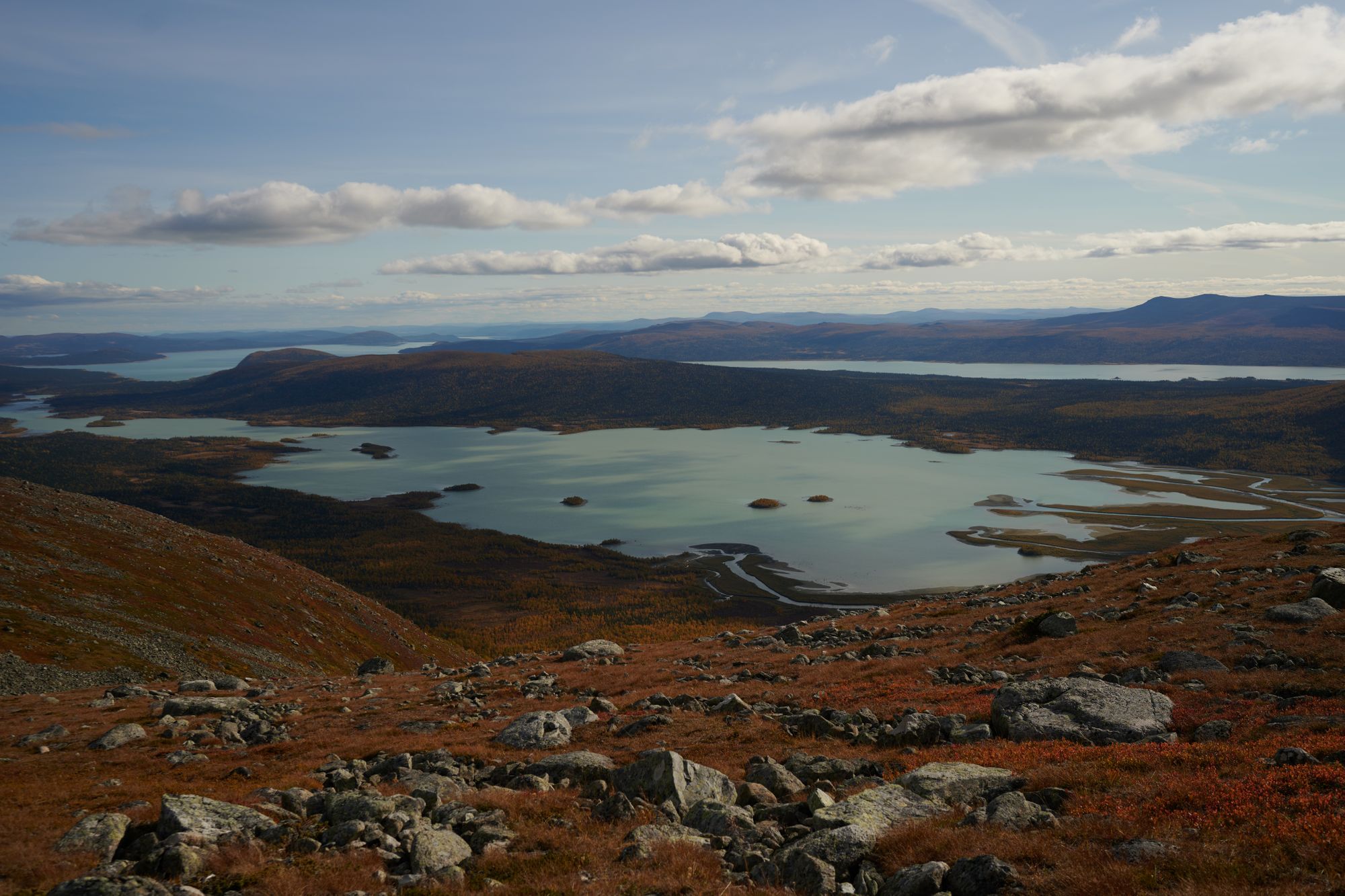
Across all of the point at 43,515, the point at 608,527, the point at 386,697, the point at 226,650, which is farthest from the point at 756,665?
the point at 608,527

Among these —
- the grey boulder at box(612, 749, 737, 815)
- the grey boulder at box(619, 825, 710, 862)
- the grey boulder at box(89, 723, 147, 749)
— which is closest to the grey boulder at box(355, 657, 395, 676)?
the grey boulder at box(89, 723, 147, 749)

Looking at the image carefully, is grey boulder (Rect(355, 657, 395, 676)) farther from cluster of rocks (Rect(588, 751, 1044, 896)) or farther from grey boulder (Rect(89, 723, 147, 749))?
cluster of rocks (Rect(588, 751, 1044, 896))

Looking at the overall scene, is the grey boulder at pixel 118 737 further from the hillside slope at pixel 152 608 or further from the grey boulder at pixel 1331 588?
the grey boulder at pixel 1331 588

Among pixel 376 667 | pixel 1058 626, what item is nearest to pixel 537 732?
pixel 1058 626

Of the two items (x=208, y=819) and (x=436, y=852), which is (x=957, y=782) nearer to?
(x=436, y=852)

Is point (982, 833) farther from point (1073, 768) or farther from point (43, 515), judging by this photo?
point (43, 515)

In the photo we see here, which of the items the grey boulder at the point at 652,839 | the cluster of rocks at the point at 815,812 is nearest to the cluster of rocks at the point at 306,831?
the grey boulder at the point at 652,839
